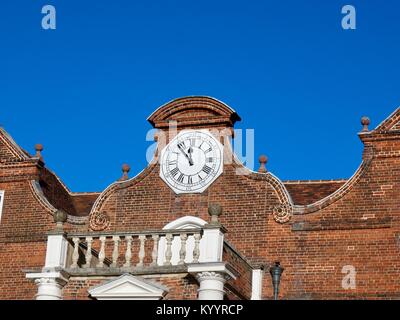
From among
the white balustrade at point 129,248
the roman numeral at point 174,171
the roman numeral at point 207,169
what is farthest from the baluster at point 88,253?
the roman numeral at point 207,169

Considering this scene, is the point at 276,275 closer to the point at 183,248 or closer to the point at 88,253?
the point at 183,248

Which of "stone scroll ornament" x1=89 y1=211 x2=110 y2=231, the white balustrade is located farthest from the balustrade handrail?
"stone scroll ornament" x1=89 y1=211 x2=110 y2=231

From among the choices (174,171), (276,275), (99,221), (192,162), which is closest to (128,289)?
(276,275)

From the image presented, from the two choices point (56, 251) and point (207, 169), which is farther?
point (207, 169)

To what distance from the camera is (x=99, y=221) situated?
28953 millimetres

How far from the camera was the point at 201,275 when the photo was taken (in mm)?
23328

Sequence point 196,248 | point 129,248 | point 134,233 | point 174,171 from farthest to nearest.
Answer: point 174,171 → point 134,233 → point 129,248 → point 196,248

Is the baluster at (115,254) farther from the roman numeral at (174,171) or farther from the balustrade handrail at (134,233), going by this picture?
the roman numeral at (174,171)

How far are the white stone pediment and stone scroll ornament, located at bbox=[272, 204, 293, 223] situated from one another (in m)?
4.61

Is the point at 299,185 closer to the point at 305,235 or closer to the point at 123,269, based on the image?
the point at 305,235

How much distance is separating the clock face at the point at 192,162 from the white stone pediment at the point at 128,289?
499 centimetres

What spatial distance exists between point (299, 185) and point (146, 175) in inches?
174

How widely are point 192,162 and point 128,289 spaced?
5.65 metres

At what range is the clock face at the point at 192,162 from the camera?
28.4m
